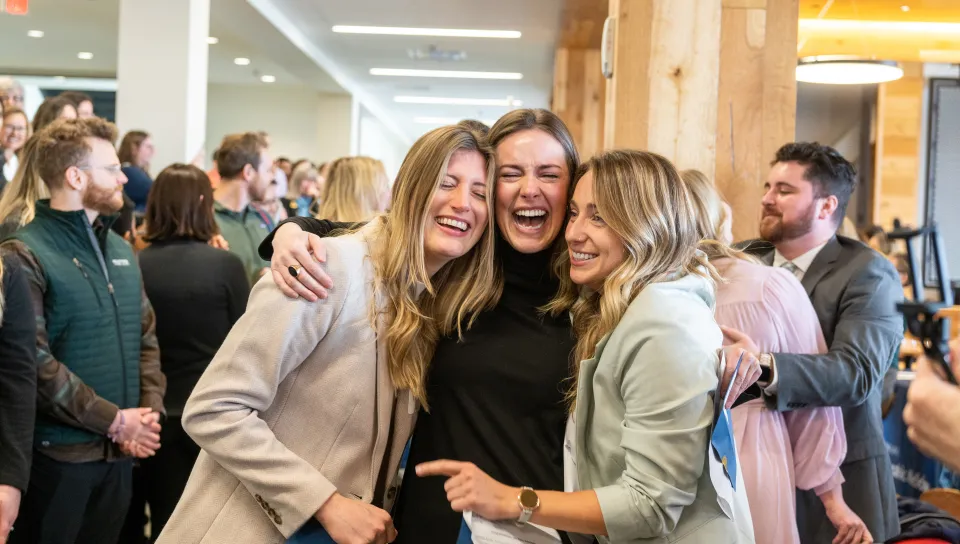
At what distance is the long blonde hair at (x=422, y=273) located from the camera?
192 cm

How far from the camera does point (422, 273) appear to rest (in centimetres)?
196

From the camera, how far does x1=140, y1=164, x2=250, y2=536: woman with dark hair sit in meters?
3.47

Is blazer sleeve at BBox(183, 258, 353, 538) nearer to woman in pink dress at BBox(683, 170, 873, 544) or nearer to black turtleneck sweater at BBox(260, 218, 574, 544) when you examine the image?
black turtleneck sweater at BBox(260, 218, 574, 544)

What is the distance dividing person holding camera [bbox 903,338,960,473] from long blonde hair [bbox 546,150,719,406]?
20.9 inches

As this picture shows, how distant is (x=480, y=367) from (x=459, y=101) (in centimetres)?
1534

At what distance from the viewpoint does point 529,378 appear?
6.40 feet

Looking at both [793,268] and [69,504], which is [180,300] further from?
[793,268]

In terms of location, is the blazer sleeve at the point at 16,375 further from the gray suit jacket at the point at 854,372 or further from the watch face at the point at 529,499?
the gray suit jacket at the point at 854,372

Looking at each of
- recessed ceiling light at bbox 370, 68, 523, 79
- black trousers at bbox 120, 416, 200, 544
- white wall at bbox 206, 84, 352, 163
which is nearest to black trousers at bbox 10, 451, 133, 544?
black trousers at bbox 120, 416, 200, 544

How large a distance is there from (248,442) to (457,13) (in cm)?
882

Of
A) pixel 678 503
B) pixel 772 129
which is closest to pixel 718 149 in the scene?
pixel 772 129

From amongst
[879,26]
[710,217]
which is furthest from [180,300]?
[879,26]

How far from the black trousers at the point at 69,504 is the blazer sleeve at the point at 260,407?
45.2 inches

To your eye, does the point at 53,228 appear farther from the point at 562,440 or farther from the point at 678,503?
the point at 678,503
